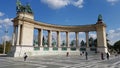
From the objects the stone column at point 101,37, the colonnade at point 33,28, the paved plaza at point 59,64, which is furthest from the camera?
the stone column at point 101,37

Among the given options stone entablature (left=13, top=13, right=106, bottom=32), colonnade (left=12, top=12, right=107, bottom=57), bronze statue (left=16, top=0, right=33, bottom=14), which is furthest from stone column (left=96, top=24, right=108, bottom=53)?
bronze statue (left=16, top=0, right=33, bottom=14)

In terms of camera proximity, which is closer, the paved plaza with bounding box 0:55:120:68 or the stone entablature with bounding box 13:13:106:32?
the paved plaza with bounding box 0:55:120:68

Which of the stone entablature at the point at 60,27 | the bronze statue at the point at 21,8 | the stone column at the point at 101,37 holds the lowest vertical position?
the stone column at the point at 101,37

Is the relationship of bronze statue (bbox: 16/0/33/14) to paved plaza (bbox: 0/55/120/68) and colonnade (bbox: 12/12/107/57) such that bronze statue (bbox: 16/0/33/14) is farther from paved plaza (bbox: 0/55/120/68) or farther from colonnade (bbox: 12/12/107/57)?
paved plaza (bbox: 0/55/120/68)

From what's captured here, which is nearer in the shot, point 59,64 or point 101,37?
point 59,64

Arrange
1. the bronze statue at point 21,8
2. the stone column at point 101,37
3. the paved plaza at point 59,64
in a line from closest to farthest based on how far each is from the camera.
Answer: the paved plaza at point 59,64, the bronze statue at point 21,8, the stone column at point 101,37

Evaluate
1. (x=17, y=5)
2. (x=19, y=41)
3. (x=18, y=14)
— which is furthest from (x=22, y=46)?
(x=17, y=5)

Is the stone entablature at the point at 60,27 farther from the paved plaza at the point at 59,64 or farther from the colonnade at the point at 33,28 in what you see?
the paved plaza at the point at 59,64

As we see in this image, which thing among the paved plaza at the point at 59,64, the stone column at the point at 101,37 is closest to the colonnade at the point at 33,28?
the stone column at the point at 101,37

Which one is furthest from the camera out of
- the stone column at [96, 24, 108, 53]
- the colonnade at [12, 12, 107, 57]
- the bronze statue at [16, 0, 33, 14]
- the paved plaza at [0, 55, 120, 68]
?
the stone column at [96, 24, 108, 53]

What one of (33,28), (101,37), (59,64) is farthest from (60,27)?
(59,64)

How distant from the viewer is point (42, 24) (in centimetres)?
5638

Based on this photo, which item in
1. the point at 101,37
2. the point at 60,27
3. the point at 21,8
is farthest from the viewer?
the point at 60,27

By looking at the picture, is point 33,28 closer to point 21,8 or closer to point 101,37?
point 21,8
